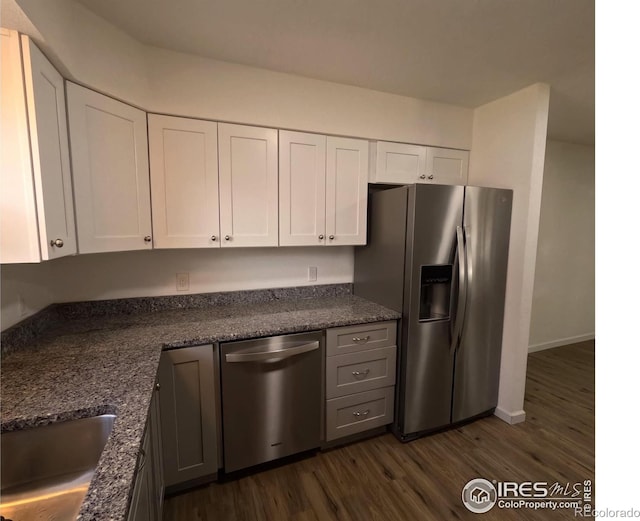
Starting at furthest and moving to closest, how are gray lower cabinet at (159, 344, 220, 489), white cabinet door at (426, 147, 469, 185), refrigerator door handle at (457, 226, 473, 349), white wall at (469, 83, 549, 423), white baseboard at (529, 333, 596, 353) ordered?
1. white baseboard at (529, 333, 596, 353)
2. white cabinet door at (426, 147, 469, 185)
3. white wall at (469, 83, 549, 423)
4. refrigerator door handle at (457, 226, 473, 349)
5. gray lower cabinet at (159, 344, 220, 489)

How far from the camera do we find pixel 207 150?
1.86m

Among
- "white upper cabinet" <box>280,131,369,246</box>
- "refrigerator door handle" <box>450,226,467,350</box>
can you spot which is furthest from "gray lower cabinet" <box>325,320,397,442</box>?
"white upper cabinet" <box>280,131,369,246</box>

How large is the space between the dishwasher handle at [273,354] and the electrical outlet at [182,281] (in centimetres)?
74

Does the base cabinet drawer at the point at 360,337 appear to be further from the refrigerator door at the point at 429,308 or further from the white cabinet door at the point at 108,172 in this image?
the white cabinet door at the point at 108,172

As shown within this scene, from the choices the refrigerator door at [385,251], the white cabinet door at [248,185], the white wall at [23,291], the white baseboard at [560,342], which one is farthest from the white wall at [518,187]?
the white wall at [23,291]

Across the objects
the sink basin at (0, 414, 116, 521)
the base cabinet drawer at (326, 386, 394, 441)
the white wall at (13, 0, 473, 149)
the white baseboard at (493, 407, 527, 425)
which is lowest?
the white baseboard at (493, 407, 527, 425)

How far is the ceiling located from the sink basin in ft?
5.81

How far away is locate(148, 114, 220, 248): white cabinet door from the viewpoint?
5.81 feet

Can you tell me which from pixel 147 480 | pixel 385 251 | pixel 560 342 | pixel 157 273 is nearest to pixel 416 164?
pixel 385 251

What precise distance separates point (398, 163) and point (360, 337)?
138 centimetres

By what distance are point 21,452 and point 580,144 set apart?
17.0 feet

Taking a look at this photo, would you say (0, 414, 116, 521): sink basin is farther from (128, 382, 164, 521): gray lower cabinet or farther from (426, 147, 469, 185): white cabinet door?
(426, 147, 469, 185): white cabinet door

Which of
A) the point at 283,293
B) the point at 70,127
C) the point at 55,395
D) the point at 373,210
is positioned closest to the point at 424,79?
the point at 373,210

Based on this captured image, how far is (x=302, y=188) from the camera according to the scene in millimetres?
2121
